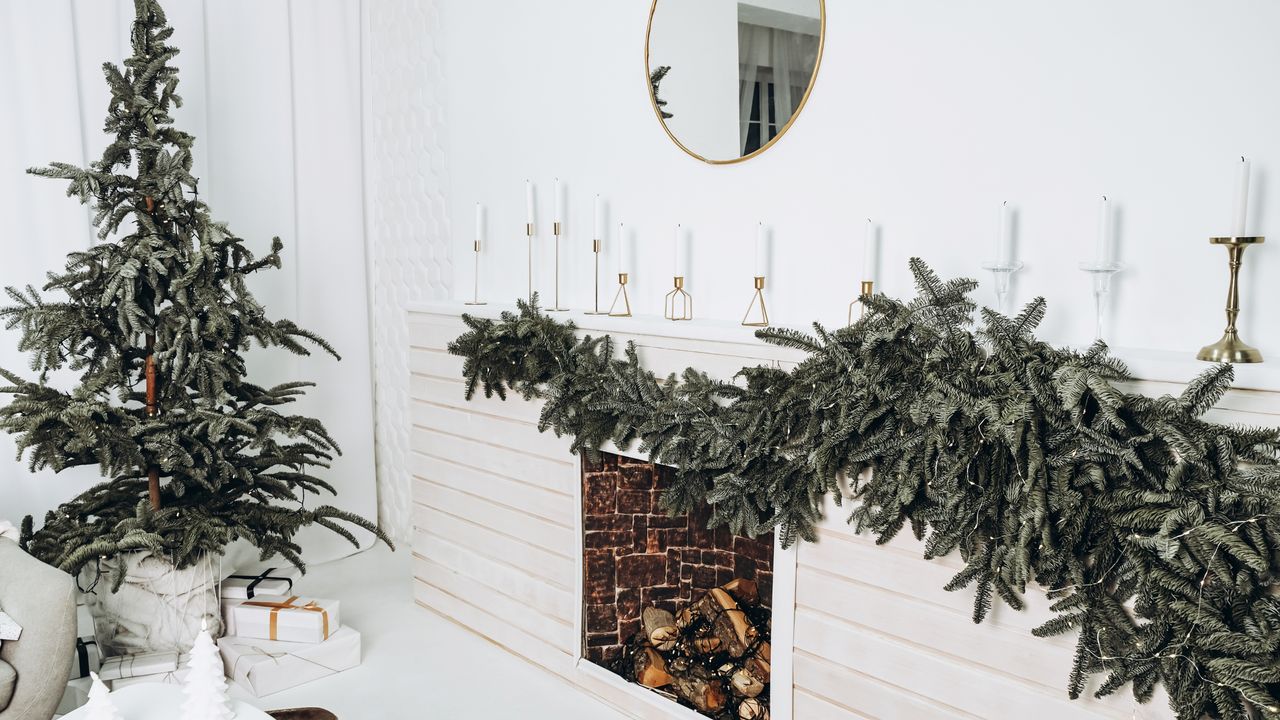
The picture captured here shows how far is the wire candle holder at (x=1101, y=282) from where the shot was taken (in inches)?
66.9

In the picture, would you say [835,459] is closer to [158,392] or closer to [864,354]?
[864,354]

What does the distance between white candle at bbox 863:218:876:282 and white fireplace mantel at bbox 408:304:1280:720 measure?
0.27 metres

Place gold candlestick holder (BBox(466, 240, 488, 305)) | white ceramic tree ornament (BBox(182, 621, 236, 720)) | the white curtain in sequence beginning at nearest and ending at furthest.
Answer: white ceramic tree ornament (BBox(182, 621, 236, 720)) → the white curtain → gold candlestick holder (BBox(466, 240, 488, 305))

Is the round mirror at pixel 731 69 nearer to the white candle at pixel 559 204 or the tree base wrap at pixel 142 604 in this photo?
the white candle at pixel 559 204

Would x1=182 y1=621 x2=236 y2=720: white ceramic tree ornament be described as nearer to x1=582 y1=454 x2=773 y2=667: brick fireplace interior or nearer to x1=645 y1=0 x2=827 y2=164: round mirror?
x1=582 y1=454 x2=773 y2=667: brick fireplace interior

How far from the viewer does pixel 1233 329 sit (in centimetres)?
154

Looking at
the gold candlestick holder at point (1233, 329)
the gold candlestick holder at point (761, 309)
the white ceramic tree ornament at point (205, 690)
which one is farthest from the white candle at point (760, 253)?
the white ceramic tree ornament at point (205, 690)

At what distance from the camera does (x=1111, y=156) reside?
1.75 m

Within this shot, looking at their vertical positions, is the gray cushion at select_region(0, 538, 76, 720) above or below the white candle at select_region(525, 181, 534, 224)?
below

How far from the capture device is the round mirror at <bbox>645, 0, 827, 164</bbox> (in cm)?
225

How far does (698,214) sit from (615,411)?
612 mm

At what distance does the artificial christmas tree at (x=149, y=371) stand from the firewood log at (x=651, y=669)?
982mm

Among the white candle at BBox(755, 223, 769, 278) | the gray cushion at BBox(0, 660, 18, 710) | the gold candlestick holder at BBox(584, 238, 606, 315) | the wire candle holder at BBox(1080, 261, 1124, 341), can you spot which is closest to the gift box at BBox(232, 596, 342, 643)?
the gray cushion at BBox(0, 660, 18, 710)

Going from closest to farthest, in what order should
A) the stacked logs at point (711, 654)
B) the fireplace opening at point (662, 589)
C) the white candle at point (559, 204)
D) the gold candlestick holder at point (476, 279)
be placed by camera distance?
the stacked logs at point (711, 654) < the fireplace opening at point (662, 589) < the white candle at point (559, 204) < the gold candlestick holder at point (476, 279)
